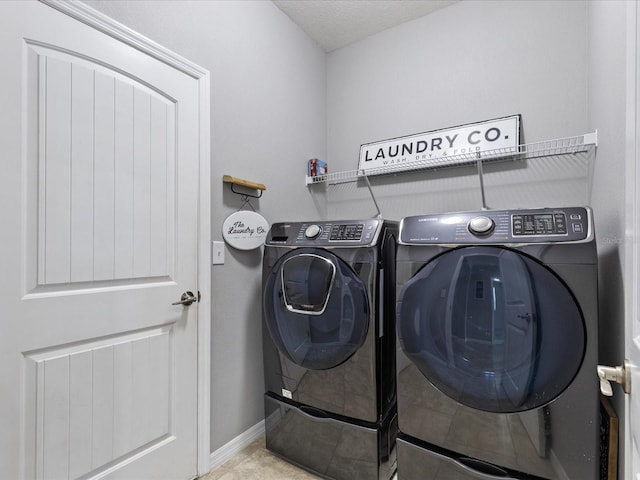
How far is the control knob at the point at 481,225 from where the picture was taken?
1.15 m

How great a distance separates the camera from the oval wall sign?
1.75 m

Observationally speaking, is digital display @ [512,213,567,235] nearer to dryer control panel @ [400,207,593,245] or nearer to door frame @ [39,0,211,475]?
dryer control panel @ [400,207,593,245]

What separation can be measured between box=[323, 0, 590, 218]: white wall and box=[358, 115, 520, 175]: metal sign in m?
0.09

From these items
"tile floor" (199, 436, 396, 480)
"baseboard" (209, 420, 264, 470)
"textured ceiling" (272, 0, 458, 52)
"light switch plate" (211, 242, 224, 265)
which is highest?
"textured ceiling" (272, 0, 458, 52)

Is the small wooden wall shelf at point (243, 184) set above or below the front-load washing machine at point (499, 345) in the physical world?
above

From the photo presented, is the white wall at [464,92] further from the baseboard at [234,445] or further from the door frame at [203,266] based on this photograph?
the baseboard at [234,445]

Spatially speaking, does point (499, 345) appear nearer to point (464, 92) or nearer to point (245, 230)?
point (245, 230)

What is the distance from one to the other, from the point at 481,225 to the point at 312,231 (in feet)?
2.56

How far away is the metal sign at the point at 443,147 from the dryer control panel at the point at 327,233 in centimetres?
79

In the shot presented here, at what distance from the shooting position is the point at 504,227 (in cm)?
113

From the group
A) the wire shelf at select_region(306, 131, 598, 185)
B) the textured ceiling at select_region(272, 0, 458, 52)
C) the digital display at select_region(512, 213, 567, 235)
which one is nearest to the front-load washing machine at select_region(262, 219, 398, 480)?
the digital display at select_region(512, 213, 567, 235)

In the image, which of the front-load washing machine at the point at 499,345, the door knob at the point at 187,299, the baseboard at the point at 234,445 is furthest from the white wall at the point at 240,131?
the front-load washing machine at the point at 499,345

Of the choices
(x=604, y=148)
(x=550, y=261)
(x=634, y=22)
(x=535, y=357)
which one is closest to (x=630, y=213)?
(x=634, y=22)

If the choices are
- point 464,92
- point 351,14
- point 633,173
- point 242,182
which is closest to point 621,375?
point 633,173
